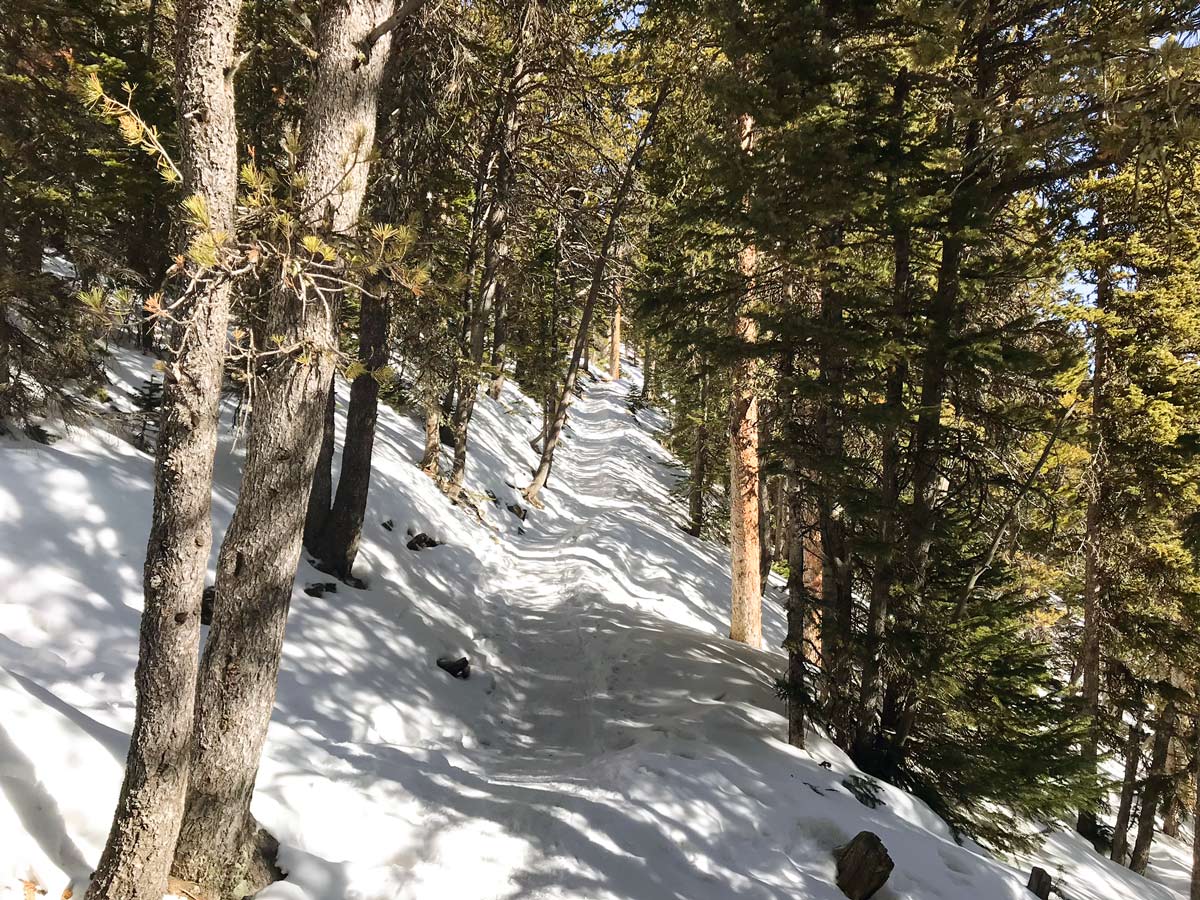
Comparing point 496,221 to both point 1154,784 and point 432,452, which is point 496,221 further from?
point 1154,784

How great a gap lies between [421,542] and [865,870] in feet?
28.4

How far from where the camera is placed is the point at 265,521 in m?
4.11

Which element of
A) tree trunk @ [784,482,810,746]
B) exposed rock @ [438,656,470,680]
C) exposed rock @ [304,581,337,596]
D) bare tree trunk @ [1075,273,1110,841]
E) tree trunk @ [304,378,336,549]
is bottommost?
exposed rock @ [438,656,470,680]

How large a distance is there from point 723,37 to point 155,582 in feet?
25.6

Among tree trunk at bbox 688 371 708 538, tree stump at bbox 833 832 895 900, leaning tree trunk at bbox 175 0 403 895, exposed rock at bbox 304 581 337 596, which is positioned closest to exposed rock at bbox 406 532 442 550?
exposed rock at bbox 304 581 337 596

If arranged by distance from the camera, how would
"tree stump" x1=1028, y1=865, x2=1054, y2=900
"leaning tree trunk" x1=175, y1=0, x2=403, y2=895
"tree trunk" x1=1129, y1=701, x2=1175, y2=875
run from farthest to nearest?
1. "tree trunk" x1=1129, y1=701, x2=1175, y2=875
2. "tree stump" x1=1028, y1=865, x2=1054, y2=900
3. "leaning tree trunk" x1=175, y1=0, x2=403, y2=895

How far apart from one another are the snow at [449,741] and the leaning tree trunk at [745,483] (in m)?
1.08

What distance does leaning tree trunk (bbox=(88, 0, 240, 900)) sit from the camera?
135 inches

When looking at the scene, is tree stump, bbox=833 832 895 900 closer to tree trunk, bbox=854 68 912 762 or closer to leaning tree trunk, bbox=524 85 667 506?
tree trunk, bbox=854 68 912 762

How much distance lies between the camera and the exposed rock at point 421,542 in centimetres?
1161

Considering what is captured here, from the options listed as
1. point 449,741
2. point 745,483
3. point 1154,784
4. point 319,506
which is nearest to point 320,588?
point 319,506

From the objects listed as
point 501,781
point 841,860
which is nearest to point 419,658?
point 501,781

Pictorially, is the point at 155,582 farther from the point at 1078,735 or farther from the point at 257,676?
the point at 1078,735

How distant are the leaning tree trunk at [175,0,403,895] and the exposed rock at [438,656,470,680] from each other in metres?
4.56
